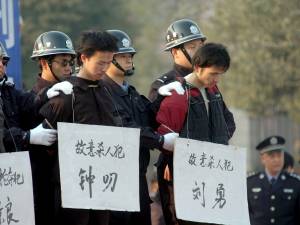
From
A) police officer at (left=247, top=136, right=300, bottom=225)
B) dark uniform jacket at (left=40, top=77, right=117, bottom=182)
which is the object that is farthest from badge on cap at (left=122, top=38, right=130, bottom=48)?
police officer at (left=247, top=136, right=300, bottom=225)

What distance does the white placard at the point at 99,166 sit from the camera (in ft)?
28.6

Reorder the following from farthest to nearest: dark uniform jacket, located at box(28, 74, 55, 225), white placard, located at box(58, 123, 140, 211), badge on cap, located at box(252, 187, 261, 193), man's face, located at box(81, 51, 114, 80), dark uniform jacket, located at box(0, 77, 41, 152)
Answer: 1. badge on cap, located at box(252, 187, 261, 193)
2. dark uniform jacket, located at box(28, 74, 55, 225)
3. dark uniform jacket, located at box(0, 77, 41, 152)
4. man's face, located at box(81, 51, 114, 80)
5. white placard, located at box(58, 123, 140, 211)

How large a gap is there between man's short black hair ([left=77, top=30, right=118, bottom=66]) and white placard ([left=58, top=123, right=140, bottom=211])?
0.58 meters

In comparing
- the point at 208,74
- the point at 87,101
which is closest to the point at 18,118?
the point at 87,101

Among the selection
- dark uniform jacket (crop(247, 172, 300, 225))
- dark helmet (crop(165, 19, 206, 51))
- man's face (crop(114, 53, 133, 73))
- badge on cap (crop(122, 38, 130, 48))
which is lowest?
dark uniform jacket (crop(247, 172, 300, 225))

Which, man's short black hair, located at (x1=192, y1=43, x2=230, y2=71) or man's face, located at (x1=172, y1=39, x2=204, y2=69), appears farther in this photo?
man's face, located at (x1=172, y1=39, x2=204, y2=69)

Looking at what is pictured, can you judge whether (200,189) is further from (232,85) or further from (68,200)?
(232,85)

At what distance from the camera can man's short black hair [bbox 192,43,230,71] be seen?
370 inches

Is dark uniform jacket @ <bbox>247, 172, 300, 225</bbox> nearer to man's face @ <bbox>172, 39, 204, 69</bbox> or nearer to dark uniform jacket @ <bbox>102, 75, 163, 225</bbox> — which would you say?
man's face @ <bbox>172, 39, 204, 69</bbox>

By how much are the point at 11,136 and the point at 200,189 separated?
1.61 metres

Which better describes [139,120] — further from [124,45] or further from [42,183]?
[42,183]

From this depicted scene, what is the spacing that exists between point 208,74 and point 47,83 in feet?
4.62

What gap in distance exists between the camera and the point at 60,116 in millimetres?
8867

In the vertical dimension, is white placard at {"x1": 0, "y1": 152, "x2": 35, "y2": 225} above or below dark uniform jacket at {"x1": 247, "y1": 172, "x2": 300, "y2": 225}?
above
